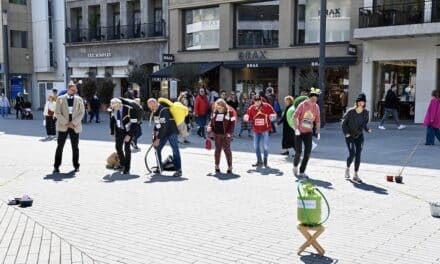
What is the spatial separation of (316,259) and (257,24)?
23.2 meters

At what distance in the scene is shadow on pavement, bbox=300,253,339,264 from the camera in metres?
5.21

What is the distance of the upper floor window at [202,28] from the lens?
2920 centimetres

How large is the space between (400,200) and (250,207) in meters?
2.47

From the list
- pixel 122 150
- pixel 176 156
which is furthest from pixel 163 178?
pixel 122 150

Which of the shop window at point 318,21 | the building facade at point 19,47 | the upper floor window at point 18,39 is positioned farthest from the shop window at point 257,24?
the upper floor window at point 18,39

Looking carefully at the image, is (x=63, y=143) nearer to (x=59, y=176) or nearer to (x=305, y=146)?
(x=59, y=176)

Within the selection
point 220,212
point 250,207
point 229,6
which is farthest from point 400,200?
point 229,6

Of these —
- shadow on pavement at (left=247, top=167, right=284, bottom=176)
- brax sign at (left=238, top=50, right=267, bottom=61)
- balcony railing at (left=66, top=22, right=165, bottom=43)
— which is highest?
balcony railing at (left=66, top=22, right=165, bottom=43)

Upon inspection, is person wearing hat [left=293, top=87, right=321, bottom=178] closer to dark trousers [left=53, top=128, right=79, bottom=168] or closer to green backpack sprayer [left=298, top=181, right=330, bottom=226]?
dark trousers [left=53, top=128, right=79, bottom=168]

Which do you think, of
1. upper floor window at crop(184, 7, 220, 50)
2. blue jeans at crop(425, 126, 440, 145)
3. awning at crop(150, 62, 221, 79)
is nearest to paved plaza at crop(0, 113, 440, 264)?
blue jeans at crop(425, 126, 440, 145)

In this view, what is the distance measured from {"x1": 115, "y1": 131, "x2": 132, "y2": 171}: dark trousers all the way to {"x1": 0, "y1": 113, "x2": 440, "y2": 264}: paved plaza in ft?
0.99

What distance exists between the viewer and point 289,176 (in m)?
10.3

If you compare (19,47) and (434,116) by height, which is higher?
(19,47)

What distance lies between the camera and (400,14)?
71.1 ft
